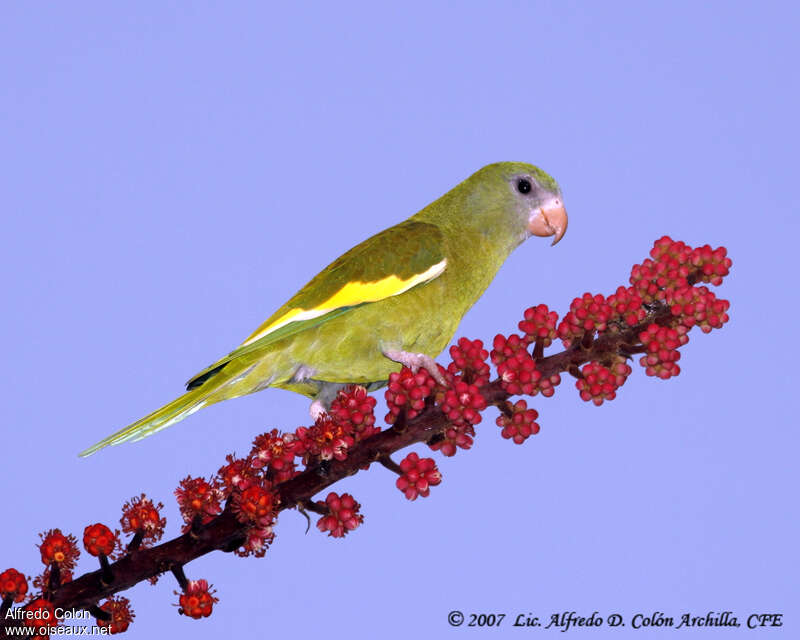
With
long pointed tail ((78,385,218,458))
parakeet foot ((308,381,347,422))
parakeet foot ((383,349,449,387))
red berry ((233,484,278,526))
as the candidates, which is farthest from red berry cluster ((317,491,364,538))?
parakeet foot ((308,381,347,422))

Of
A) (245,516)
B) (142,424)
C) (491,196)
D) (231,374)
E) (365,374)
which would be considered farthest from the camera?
(491,196)

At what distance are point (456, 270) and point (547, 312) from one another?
1.01 metres

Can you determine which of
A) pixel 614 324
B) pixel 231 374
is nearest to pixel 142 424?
pixel 231 374

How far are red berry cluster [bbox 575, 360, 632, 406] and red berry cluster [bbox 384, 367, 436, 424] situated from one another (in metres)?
0.51

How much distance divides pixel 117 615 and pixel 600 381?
5.88ft

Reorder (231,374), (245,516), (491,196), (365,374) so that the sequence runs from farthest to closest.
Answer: (491,196) < (365,374) < (231,374) < (245,516)

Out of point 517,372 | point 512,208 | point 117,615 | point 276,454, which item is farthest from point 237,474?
point 512,208

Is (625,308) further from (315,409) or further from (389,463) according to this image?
(315,409)

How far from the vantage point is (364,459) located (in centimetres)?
286

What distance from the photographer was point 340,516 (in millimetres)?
2830

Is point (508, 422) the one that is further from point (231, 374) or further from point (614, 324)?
point (231, 374)

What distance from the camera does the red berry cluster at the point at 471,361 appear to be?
9.48ft

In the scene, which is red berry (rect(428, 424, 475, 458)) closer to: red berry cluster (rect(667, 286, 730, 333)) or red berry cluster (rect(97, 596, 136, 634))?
red berry cluster (rect(667, 286, 730, 333))

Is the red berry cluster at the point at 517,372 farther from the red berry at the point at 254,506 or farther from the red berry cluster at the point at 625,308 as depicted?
the red berry at the point at 254,506
